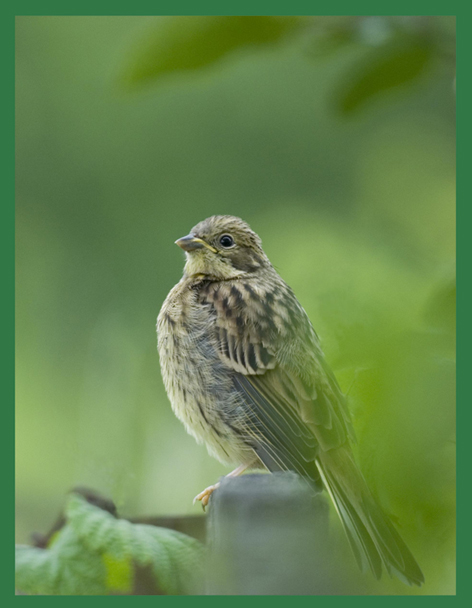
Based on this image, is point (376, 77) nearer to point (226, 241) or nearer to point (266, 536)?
point (266, 536)

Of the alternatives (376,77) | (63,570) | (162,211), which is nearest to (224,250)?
Result: (162,211)

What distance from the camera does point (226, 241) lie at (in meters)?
3.09

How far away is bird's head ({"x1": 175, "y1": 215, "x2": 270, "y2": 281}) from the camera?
305 centimetres

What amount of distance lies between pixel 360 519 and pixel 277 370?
63 cm

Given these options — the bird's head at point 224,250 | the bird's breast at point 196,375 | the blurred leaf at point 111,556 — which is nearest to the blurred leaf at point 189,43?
the blurred leaf at point 111,556

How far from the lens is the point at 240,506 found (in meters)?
2.13

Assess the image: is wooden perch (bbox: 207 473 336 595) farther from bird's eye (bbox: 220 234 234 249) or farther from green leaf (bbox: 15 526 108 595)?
bird's eye (bbox: 220 234 234 249)

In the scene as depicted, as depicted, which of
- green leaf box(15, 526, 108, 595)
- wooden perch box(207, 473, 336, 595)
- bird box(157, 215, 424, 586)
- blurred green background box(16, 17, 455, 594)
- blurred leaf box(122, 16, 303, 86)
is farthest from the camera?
bird box(157, 215, 424, 586)

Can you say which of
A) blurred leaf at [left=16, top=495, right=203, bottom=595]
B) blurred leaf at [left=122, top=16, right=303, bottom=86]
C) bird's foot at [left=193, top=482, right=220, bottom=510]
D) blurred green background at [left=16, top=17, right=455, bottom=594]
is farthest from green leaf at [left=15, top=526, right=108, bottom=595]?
blurred leaf at [left=122, top=16, right=303, bottom=86]

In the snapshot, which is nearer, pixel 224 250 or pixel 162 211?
pixel 224 250

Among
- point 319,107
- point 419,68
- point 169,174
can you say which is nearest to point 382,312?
point 419,68

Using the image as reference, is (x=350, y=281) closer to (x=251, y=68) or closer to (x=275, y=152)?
(x=275, y=152)

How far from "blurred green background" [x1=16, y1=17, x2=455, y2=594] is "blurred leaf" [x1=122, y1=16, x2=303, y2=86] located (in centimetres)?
11

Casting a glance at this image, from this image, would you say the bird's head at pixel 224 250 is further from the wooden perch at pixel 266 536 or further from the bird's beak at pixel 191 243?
the wooden perch at pixel 266 536
